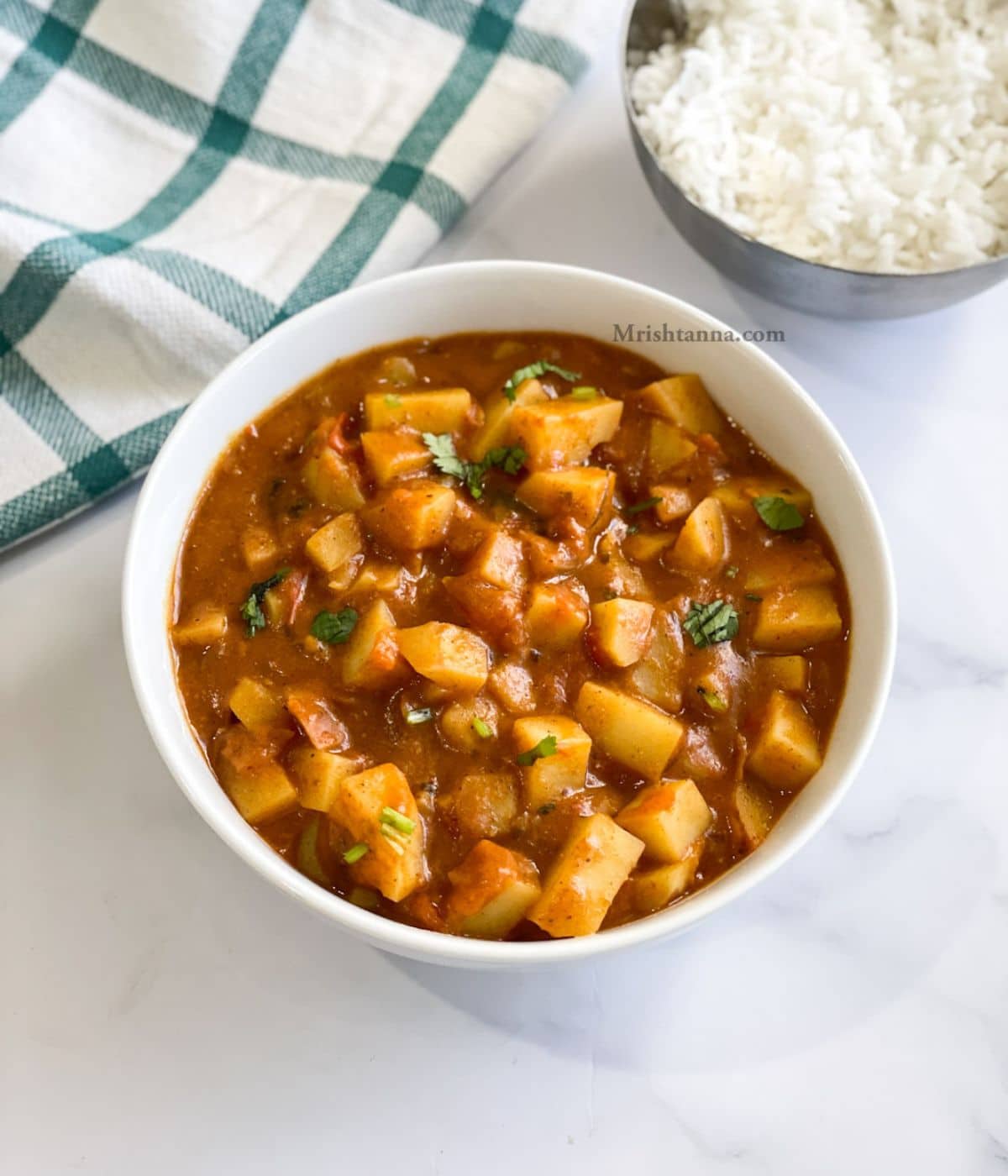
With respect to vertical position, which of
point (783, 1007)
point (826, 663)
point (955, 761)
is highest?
point (826, 663)

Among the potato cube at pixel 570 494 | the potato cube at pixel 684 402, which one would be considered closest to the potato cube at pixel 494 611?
the potato cube at pixel 570 494

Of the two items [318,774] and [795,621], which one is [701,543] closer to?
[795,621]

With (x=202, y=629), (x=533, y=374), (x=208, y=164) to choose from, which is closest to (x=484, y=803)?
(x=202, y=629)

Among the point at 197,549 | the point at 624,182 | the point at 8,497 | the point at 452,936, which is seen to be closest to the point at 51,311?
the point at 8,497

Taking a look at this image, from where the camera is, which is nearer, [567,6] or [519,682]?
[519,682]

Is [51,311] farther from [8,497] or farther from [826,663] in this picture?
[826,663]

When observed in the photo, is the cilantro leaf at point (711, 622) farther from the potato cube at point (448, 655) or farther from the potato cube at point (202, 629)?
the potato cube at point (202, 629)
